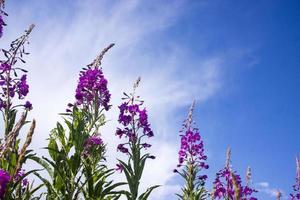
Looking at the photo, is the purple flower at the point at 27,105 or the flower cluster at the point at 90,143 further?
the purple flower at the point at 27,105

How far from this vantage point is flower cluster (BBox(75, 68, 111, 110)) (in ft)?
21.8

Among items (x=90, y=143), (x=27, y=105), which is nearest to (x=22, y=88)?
(x=27, y=105)

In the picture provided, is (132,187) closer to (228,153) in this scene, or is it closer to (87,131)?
(87,131)

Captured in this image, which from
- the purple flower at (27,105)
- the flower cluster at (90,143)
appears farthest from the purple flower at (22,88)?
the flower cluster at (90,143)

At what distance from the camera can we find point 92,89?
6.77 m

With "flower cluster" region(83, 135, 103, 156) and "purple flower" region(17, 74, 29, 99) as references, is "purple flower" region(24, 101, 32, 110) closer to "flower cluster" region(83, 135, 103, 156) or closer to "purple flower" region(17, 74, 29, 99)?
"purple flower" region(17, 74, 29, 99)

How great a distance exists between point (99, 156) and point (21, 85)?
185 cm

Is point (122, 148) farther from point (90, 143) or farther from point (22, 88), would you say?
point (22, 88)

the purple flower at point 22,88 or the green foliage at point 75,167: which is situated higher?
the purple flower at point 22,88

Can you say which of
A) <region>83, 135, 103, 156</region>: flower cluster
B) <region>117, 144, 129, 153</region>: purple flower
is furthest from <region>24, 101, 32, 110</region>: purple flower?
<region>117, 144, 129, 153</region>: purple flower

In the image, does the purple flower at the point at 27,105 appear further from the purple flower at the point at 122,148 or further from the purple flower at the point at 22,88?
the purple flower at the point at 122,148

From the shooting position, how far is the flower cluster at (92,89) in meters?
6.66

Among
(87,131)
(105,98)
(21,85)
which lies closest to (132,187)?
(87,131)

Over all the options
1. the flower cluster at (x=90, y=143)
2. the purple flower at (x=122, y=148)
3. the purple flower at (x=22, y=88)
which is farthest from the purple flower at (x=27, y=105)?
the purple flower at (x=122, y=148)
